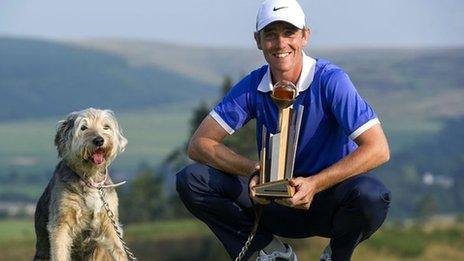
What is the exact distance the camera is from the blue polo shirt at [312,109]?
10.2 metres

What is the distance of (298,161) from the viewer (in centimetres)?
1052

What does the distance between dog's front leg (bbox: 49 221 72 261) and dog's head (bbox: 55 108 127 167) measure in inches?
22.2

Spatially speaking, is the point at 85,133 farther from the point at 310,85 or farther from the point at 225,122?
the point at 310,85

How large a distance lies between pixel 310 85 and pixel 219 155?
0.92 meters

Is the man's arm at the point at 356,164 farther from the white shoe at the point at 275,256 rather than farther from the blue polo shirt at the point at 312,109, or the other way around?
the white shoe at the point at 275,256

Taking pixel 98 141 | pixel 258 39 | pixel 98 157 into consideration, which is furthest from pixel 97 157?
pixel 258 39

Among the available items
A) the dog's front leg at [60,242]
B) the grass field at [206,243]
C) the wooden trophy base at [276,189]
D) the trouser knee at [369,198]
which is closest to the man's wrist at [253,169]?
the wooden trophy base at [276,189]

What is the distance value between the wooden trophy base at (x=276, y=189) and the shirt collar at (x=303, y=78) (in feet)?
2.73

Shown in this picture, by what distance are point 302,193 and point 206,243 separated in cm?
7011

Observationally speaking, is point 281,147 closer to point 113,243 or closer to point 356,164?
point 356,164

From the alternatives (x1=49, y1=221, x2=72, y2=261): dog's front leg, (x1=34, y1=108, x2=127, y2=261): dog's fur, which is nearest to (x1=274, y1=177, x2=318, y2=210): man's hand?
(x1=34, y1=108, x2=127, y2=261): dog's fur

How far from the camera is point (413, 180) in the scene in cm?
17738

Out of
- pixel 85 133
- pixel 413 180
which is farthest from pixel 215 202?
pixel 413 180

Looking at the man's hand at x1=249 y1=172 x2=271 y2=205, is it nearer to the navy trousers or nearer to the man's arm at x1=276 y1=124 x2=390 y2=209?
the man's arm at x1=276 y1=124 x2=390 y2=209
